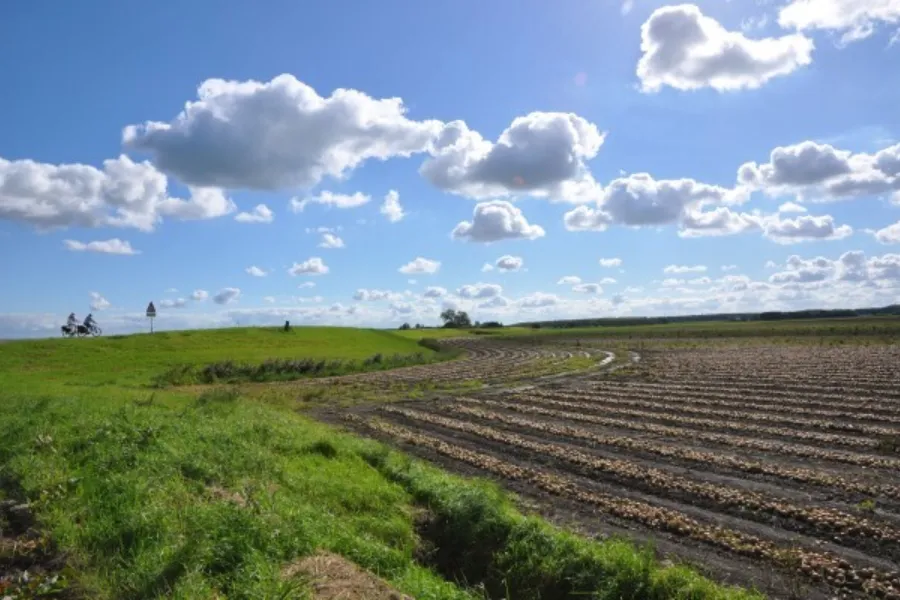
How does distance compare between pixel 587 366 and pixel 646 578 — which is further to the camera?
pixel 587 366

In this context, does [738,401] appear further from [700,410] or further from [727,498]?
[727,498]

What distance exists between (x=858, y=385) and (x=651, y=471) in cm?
2114

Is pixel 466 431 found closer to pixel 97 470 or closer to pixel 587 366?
pixel 97 470

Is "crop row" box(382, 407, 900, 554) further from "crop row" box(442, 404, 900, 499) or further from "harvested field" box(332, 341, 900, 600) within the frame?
"crop row" box(442, 404, 900, 499)

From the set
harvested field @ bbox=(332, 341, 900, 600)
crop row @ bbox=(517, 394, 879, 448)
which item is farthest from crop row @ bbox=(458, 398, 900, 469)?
crop row @ bbox=(517, 394, 879, 448)

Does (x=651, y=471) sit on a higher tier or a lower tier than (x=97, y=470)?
lower

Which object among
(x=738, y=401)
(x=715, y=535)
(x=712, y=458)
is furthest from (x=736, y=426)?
(x=715, y=535)

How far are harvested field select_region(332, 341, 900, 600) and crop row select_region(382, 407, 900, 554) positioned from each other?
4 centimetres

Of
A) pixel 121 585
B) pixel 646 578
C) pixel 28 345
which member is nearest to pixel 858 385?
pixel 646 578

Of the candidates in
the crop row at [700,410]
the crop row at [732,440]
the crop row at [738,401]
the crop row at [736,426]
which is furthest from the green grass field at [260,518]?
the crop row at [738,401]

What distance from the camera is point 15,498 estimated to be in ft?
33.5

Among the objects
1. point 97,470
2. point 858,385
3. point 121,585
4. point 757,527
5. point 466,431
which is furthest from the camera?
point 858,385

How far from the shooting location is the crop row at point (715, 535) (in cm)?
788

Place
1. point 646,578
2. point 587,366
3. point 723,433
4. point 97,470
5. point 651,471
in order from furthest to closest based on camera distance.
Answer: point 587,366 < point 723,433 < point 651,471 < point 97,470 < point 646,578
